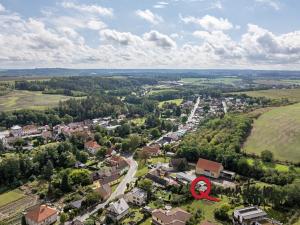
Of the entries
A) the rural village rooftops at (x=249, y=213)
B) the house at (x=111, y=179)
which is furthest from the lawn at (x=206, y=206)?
the house at (x=111, y=179)

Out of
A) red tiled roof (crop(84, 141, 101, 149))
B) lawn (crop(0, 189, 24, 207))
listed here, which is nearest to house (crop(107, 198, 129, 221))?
lawn (crop(0, 189, 24, 207))

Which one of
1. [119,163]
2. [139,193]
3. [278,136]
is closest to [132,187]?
[139,193]

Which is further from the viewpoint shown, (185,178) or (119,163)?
(119,163)

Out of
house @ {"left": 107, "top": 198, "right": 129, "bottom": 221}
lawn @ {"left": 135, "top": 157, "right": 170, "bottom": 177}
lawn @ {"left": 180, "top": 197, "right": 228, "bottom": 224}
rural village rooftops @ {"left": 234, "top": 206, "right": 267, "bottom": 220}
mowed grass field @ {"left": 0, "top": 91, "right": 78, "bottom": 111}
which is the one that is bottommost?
lawn @ {"left": 135, "top": 157, "right": 170, "bottom": 177}

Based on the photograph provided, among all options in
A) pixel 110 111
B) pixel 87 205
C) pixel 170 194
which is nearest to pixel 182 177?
pixel 170 194

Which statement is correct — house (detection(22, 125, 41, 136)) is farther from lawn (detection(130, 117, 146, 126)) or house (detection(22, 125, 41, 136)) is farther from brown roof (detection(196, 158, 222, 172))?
brown roof (detection(196, 158, 222, 172))

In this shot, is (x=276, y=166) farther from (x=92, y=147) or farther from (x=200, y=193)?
(x=92, y=147)

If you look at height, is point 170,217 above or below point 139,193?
above

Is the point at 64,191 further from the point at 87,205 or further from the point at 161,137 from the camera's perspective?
the point at 161,137
